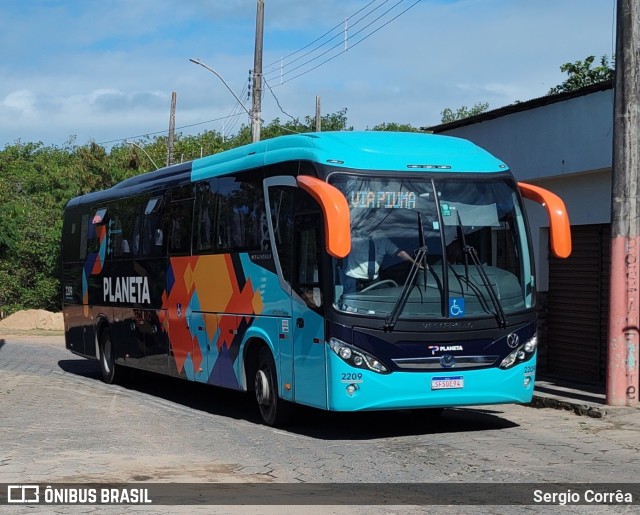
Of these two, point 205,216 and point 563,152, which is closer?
point 205,216

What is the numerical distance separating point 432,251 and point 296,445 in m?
2.57

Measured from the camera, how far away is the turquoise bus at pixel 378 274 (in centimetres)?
1194

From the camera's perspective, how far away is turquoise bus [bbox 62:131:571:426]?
39.2 feet

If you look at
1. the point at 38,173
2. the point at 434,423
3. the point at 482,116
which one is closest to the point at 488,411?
the point at 434,423

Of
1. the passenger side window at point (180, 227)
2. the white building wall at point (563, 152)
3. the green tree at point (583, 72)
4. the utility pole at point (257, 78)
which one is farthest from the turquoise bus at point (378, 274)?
the green tree at point (583, 72)

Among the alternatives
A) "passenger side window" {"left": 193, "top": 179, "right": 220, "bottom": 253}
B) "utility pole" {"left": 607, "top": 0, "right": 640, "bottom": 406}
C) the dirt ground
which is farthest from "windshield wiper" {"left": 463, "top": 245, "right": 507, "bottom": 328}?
the dirt ground

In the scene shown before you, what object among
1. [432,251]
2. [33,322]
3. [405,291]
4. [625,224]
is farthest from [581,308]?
[33,322]

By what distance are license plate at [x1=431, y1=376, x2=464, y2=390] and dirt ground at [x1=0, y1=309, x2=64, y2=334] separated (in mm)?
34518

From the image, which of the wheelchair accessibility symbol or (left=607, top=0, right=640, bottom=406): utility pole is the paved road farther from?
the wheelchair accessibility symbol

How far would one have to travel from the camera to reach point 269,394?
13.8 meters

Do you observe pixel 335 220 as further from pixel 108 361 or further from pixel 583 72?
pixel 583 72

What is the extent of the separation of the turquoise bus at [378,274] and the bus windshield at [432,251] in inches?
0.6

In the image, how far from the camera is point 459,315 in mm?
12180

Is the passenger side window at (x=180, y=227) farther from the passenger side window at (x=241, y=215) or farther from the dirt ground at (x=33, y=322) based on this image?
the dirt ground at (x=33, y=322)
